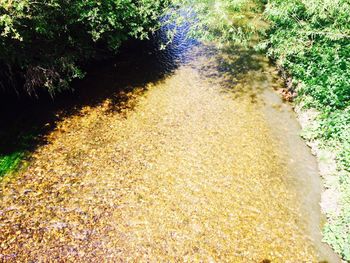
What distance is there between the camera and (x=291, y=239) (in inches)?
313

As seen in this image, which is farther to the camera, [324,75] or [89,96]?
[89,96]

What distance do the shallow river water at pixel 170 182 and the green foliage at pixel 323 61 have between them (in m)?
0.82

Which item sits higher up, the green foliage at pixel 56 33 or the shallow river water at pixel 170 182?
the green foliage at pixel 56 33

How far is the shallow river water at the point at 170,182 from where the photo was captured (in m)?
7.71

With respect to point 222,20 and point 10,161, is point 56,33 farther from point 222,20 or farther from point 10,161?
point 222,20

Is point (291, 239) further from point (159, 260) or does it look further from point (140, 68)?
point (140, 68)

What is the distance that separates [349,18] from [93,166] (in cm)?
988

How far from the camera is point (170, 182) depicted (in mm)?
9234

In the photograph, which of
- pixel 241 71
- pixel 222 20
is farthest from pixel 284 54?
pixel 222 20

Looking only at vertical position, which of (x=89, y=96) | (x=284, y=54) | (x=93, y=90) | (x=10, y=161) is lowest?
(x=10, y=161)

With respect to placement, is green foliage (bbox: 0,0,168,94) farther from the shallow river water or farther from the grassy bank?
the grassy bank

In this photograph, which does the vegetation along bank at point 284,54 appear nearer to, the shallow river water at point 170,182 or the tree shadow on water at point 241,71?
the shallow river water at point 170,182

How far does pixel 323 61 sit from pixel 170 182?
7.46 m

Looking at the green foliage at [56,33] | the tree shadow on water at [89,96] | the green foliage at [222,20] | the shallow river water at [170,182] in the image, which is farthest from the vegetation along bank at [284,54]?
the shallow river water at [170,182]
